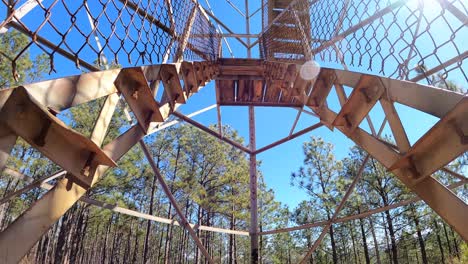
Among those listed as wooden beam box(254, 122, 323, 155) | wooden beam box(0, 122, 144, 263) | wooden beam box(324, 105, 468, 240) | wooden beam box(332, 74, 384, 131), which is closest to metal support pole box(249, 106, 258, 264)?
wooden beam box(254, 122, 323, 155)

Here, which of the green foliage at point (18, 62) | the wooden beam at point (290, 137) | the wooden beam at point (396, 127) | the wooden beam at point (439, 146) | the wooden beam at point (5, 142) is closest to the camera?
the wooden beam at point (5, 142)

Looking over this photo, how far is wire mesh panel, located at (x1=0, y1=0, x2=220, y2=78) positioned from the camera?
129cm

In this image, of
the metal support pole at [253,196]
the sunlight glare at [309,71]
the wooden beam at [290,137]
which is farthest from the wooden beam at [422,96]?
the metal support pole at [253,196]

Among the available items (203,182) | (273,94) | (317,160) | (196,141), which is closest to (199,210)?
(203,182)

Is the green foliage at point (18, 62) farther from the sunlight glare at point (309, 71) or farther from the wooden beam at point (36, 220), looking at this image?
the wooden beam at point (36, 220)

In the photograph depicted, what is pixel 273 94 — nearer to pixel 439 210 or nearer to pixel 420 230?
pixel 439 210

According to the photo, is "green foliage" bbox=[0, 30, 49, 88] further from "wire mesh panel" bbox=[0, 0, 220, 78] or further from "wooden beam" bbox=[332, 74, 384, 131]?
"wooden beam" bbox=[332, 74, 384, 131]

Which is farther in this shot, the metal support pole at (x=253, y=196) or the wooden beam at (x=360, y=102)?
the metal support pole at (x=253, y=196)

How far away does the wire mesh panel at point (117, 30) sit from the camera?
1.29 metres

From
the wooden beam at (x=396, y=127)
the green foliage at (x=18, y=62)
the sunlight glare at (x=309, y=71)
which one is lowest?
the wooden beam at (x=396, y=127)

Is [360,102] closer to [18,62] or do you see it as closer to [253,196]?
[253,196]

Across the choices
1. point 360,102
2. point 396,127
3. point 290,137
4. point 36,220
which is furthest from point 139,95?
point 290,137

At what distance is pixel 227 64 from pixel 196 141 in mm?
15613

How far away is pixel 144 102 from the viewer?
A: 212 cm
